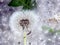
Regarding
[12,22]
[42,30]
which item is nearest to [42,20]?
[42,30]

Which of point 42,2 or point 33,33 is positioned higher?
point 42,2

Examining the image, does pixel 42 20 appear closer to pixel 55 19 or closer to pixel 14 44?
pixel 55 19

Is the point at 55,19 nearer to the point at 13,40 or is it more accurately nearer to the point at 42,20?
the point at 42,20

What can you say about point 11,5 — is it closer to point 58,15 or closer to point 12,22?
point 12,22

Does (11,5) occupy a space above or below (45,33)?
above

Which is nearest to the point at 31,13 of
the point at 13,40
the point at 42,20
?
the point at 42,20
